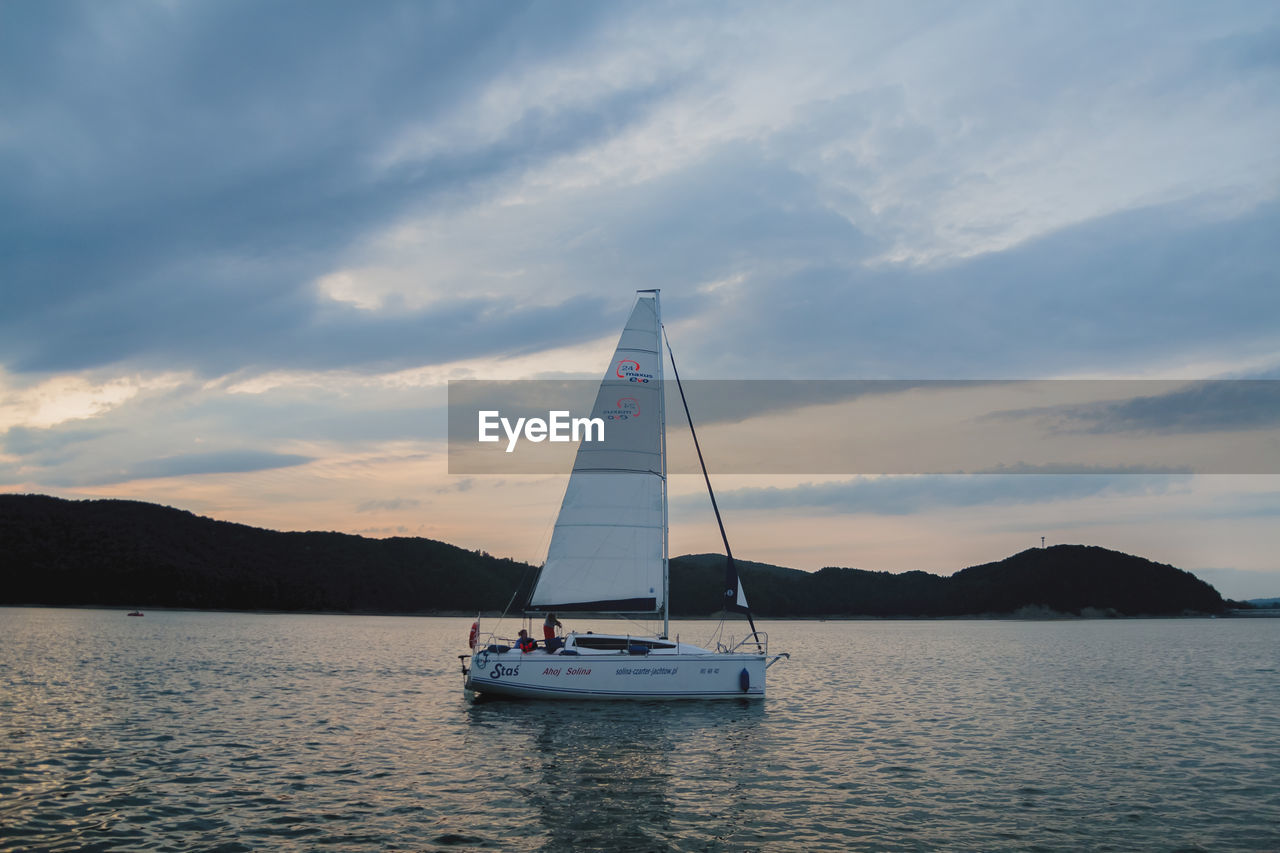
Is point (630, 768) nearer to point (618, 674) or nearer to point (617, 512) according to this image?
point (618, 674)

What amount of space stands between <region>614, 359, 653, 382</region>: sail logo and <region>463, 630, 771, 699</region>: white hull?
11615mm

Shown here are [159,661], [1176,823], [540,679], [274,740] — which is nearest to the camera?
[1176,823]

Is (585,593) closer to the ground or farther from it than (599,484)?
closer to the ground

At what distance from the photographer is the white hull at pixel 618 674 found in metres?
32.8

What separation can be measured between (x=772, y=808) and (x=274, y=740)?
54.1 ft

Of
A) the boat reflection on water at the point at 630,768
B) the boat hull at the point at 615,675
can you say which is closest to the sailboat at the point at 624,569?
the boat hull at the point at 615,675

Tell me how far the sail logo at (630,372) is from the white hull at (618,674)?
38.1 feet

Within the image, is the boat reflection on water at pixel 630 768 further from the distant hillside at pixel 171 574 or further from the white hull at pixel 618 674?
the distant hillside at pixel 171 574

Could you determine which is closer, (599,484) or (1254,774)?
(1254,774)

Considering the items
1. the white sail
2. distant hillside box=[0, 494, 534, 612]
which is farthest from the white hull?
distant hillside box=[0, 494, 534, 612]

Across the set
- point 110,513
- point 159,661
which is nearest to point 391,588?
point 110,513

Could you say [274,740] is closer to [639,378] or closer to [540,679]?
[540,679]

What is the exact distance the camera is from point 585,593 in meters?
35.2

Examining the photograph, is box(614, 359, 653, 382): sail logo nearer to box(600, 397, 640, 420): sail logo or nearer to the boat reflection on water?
box(600, 397, 640, 420): sail logo
